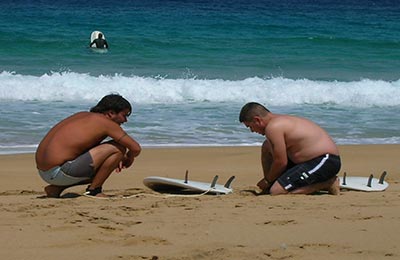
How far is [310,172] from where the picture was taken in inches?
276

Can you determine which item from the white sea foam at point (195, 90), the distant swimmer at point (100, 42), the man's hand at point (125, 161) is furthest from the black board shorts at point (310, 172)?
the distant swimmer at point (100, 42)

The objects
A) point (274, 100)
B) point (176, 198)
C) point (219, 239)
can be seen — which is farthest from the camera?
point (274, 100)

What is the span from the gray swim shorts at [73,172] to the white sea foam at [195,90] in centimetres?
902

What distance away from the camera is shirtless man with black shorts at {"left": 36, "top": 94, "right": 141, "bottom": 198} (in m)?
6.71

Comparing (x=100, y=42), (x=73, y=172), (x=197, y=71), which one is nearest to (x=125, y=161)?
(x=73, y=172)

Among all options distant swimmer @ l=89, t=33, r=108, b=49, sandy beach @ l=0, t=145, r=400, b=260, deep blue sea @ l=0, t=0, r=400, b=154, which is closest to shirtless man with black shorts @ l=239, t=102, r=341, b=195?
sandy beach @ l=0, t=145, r=400, b=260

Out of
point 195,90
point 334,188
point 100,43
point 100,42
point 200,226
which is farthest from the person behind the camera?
point 100,43

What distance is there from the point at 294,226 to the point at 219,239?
0.63 meters

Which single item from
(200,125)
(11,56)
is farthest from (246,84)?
(11,56)

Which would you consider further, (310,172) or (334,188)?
(334,188)

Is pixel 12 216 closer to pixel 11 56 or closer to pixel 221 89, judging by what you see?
pixel 221 89

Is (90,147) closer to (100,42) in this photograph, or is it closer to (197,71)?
(197,71)

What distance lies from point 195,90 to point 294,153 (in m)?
10.0

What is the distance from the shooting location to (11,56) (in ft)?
73.3
